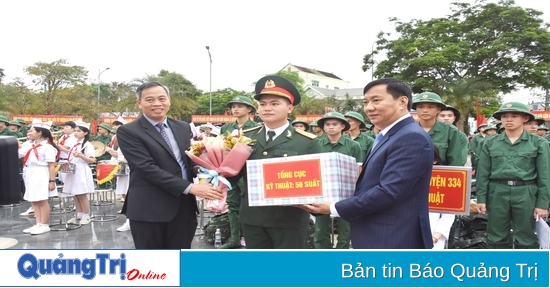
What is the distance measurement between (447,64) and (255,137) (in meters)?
22.5

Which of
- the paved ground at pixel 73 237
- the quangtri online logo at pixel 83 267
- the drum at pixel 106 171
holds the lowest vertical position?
the paved ground at pixel 73 237

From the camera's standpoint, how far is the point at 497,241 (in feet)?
13.8

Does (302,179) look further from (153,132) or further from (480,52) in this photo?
(480,52)

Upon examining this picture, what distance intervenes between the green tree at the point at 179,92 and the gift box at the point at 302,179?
98.0 ft

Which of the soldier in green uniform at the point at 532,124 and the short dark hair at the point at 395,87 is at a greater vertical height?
the short dark hair at the point at 395,87

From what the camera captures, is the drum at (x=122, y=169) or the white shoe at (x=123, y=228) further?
the drum at (x=122, y=169)

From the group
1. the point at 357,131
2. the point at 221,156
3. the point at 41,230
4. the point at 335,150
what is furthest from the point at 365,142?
the point at 41,230

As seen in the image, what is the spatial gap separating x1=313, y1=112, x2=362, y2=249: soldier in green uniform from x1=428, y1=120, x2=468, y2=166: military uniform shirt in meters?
1.31

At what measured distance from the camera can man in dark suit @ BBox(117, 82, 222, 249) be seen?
268cm

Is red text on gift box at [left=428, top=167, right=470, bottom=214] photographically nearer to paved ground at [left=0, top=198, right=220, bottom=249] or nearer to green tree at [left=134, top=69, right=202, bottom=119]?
paved ground at [left=0, top=198, right=220, bottom=249]

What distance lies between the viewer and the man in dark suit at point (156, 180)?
106 inches

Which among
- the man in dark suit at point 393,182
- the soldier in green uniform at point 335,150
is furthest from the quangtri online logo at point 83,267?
the soldier in green uniform at point 335,150

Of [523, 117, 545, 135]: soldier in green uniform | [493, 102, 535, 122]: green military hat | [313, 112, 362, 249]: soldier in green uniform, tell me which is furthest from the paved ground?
[523, 117, 545, 135]: soldier in green uniform

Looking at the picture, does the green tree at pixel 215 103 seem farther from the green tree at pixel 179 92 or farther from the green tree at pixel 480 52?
the green tree at pixel 480 52
